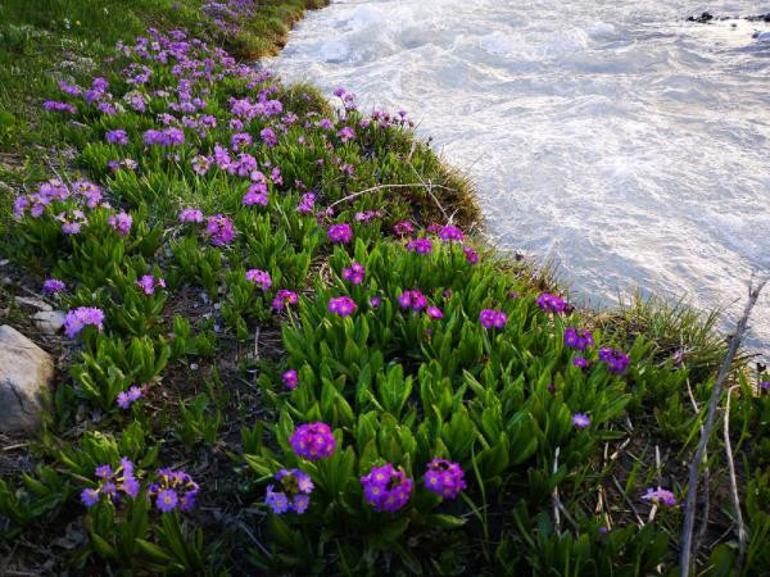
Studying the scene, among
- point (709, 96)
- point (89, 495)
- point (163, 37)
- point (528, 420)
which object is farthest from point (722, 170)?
point (163, 37)

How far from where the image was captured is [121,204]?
455cm

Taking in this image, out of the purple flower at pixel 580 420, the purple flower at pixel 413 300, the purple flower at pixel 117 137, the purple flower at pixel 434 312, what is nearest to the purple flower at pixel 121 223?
the purple flower at pixel 117 137

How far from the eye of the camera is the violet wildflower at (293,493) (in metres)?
2.04

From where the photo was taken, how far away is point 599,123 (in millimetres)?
7098

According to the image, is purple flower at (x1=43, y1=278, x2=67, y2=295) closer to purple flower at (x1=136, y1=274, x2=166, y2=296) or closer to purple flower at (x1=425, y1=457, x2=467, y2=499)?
purple flower at (x1=136, y1=274, x2=166, y2=296)

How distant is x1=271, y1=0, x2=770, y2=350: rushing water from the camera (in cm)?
482

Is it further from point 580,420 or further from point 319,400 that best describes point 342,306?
point 580,420

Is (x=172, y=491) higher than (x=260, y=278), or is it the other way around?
(x=260, y=278)

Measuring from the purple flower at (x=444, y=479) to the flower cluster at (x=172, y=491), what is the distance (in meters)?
0.94

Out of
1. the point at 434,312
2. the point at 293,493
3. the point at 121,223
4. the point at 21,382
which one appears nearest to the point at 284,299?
the point at 434,312

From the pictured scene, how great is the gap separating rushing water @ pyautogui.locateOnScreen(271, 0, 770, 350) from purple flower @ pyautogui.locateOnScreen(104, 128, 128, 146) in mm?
3434

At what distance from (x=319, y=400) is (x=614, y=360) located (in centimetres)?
146

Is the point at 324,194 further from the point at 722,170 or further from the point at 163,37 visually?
the point at 163,37

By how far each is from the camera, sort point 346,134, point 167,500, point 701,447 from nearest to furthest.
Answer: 1. point 701,447
2. point 167,500
3. point 346,134
